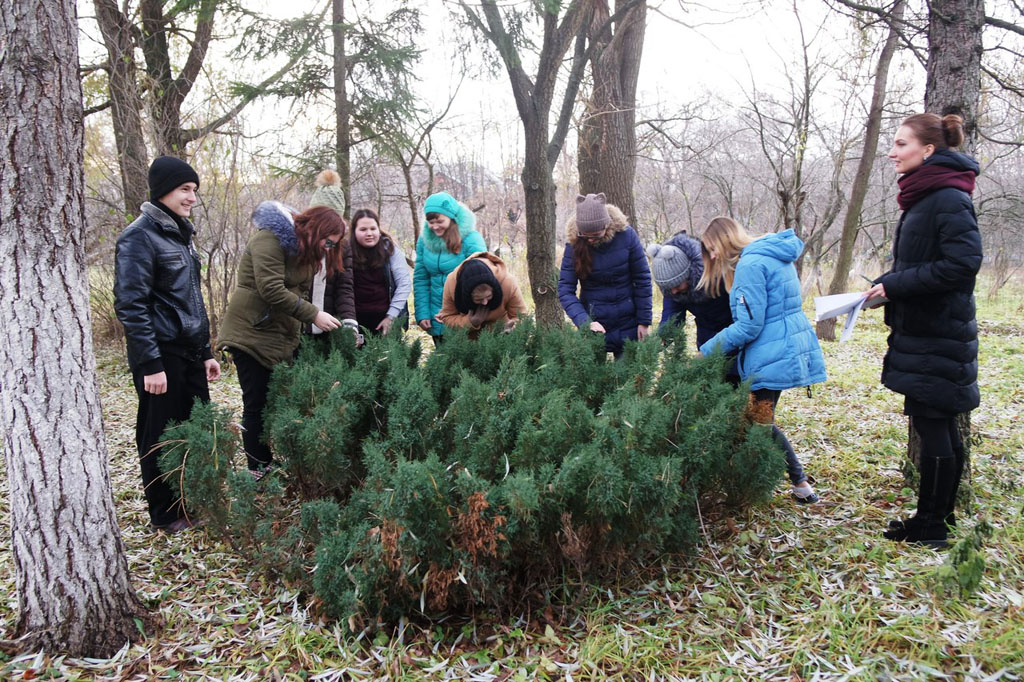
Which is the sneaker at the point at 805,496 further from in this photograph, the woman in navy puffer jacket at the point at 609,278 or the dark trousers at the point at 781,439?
the woman in navy puffer jacket at the point at 609,278

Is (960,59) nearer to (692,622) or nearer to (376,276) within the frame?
(692,622)

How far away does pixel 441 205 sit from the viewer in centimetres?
427

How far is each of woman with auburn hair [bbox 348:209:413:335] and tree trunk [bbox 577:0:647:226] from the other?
3.85 m

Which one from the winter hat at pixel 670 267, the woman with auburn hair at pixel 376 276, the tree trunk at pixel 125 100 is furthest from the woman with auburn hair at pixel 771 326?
the tree trunk at pixel 125 100

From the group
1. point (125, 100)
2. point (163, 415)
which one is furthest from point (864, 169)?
point (125, 100)

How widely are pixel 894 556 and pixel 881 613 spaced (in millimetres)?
494

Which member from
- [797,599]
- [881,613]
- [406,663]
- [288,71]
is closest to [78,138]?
[406,663]

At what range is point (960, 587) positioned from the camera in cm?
246

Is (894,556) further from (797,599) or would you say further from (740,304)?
(740,304)

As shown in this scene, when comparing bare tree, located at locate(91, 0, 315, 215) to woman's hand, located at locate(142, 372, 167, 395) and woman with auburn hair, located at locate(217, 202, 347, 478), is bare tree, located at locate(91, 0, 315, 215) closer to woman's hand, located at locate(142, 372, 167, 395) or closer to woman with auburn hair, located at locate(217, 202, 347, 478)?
woman with auburn hair, located at locate(217, 202, 347, 478)

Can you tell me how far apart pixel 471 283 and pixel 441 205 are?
65 cm

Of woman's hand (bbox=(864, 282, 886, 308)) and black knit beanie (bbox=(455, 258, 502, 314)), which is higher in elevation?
black knit beanie (bbox=(455, 258, 502, 314))

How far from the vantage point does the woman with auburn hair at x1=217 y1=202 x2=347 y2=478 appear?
11.5 ft

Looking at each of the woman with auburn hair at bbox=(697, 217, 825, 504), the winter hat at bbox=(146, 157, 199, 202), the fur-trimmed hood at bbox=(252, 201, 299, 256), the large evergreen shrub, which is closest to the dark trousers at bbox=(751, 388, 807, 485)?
the woman with auburn hair at bbox=(697, 217, 825, 504)
